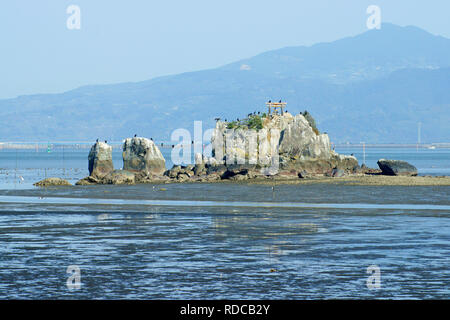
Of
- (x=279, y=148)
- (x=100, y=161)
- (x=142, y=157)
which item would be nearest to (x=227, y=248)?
(x=100, y=161)

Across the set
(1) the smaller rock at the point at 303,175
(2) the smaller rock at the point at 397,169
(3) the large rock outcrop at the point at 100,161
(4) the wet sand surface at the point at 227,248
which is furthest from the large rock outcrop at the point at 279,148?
(4) the wet sand surface at the point at 227,248

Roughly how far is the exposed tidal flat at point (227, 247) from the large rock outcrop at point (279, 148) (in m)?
36.9

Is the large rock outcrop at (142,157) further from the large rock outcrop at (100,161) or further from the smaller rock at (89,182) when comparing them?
the smaller rock at (89,182)

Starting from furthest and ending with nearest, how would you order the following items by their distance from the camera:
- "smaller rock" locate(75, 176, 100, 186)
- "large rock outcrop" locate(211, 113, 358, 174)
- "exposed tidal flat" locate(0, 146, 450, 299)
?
"large rock outcrop" locate(211, 113, 358, 174) → "smaller rock" locate(75, 176, 100, 186) → "exposed tidal flat" locate(0, 146, 450, 299)

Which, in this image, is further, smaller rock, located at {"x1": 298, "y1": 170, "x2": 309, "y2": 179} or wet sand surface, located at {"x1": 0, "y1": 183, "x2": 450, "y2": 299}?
smaller rock, located at {"x1": 298, "y1": 170, "x2": 309, "y2": 179}

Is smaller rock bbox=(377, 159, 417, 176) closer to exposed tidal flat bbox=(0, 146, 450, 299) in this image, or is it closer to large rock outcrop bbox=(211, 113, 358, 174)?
large rock outcrop bbox=(211, 113, 358, 174)

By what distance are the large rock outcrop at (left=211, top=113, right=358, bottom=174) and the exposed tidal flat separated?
121 feet

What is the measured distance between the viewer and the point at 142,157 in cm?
9406

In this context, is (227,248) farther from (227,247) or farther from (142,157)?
(142,157)

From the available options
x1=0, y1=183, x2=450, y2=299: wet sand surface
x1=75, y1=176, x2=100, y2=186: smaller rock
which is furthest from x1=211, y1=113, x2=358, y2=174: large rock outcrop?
x1=0, y1=183, x2=450, y2=299: wet sand surface

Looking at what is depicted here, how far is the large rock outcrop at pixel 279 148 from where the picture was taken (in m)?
93.5

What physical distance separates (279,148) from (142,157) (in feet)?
52.4

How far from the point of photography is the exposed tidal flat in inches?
808
